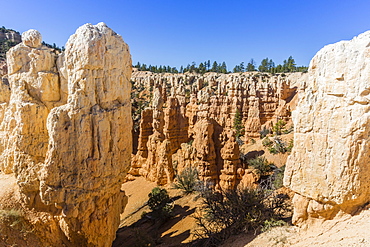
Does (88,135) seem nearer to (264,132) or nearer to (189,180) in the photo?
(189,180)

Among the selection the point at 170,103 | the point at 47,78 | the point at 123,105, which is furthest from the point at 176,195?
the point at 47,78

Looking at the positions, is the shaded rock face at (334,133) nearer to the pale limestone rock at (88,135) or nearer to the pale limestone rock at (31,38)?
the pale limestone rock at (88,135)

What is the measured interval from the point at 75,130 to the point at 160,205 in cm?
980

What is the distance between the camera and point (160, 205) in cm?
1538

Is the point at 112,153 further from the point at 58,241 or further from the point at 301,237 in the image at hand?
the point at 301,237

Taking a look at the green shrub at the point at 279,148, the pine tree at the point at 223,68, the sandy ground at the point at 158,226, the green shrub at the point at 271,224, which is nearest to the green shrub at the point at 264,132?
the green shrub at the point at 279,148

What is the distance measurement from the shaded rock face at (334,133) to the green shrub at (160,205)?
9.46 meters

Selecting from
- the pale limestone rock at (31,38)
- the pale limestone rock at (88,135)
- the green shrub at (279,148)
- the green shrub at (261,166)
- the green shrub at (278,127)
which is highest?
the pale limestone rock at (31,38)

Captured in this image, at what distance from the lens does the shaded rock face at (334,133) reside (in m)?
5.44

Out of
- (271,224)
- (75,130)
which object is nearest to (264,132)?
(271,224)

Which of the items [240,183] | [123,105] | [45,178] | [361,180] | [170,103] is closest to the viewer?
[361,180]

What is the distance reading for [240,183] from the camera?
613 inches

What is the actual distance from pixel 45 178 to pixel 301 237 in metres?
8.07

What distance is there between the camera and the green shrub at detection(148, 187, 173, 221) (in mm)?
14380
